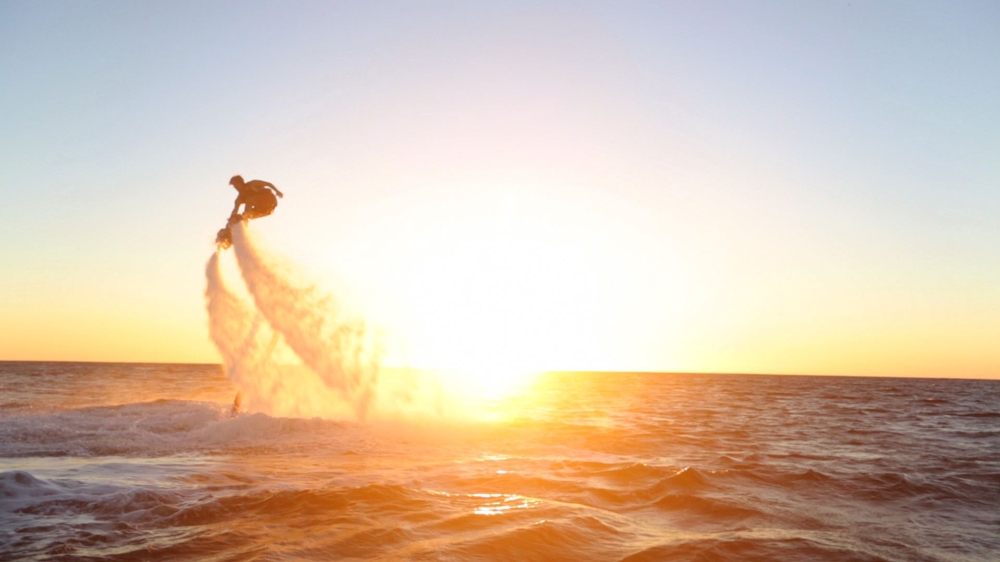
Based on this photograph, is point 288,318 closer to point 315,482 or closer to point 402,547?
point 315,482

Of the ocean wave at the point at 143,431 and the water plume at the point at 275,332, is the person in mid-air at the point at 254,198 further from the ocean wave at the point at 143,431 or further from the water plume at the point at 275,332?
the ocean wave at the point at 143,431

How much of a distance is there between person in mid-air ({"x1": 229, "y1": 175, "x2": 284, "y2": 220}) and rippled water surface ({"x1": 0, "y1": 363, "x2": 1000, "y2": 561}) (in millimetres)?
7533

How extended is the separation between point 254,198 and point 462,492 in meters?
15.9

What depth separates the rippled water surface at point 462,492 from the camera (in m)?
8.96

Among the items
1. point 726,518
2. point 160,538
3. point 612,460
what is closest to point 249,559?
point 160,538

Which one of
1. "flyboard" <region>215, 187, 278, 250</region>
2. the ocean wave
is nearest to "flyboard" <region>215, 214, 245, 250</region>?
"flyboard" <region>215, 187, 278, 250</region>

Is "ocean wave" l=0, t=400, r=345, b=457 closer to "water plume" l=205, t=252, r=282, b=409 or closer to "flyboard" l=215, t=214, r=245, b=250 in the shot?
"water plume" l=205, t=252, r=282, b=409

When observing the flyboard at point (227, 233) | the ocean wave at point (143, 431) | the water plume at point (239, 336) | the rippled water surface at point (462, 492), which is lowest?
the rippled water surface at point (462, 492)

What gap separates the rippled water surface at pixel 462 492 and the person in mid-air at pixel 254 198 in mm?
7533

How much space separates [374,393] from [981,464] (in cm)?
1999

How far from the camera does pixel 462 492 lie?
12.3 metres

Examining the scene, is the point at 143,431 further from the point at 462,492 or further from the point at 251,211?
the point at 462,492

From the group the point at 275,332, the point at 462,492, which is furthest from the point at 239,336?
the point at 462,492

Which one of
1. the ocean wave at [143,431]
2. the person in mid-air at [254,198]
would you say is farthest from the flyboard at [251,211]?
the ocean wave at [143,431]
